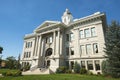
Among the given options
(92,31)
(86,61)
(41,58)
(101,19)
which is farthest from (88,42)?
(41,58)

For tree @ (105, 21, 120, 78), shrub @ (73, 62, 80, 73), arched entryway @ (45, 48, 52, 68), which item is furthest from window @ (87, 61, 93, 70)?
arched entryway @ (45, 48, 52, 68)

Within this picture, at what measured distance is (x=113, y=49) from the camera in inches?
752

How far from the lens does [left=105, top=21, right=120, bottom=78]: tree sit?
1833cm

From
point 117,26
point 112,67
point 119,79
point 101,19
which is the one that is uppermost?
point 101,19

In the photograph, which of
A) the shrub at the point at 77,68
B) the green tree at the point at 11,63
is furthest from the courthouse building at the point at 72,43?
the green tree at the point at 11,63

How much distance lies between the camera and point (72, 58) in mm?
28938

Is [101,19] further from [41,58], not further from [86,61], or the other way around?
[41,58]

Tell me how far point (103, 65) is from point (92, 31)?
9335 mm

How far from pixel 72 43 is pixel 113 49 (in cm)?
1289

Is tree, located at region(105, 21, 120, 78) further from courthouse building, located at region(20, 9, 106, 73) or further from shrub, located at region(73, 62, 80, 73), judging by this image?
shrub, located at region(73, 62, 80, 73)

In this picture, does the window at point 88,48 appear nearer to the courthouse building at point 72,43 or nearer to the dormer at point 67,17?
the courthouse building at point 72,43

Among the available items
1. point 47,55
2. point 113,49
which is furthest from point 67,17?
point 113,49

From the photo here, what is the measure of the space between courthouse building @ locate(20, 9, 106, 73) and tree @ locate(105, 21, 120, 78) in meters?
4.43

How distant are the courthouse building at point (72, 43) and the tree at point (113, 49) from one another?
4.43m
